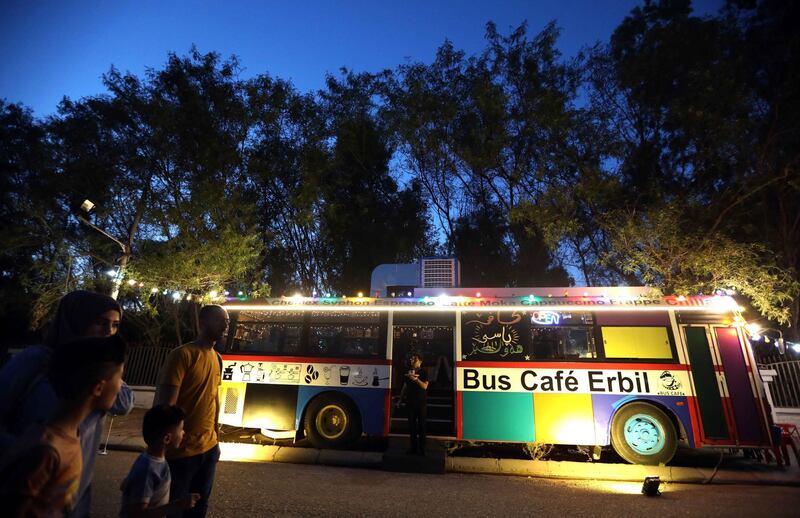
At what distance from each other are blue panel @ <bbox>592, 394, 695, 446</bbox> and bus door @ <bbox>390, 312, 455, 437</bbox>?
8.68ft

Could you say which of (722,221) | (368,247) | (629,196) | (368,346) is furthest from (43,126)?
(722,221)

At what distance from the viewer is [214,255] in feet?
36.5

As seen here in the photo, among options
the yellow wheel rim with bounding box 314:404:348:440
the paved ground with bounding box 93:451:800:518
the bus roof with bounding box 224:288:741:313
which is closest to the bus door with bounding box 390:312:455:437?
the bus roof with bounding box 224:288:741:313

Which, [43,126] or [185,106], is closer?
[185,106]

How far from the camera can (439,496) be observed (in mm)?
5285

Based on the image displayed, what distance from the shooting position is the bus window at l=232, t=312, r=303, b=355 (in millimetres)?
8367

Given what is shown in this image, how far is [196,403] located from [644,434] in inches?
294

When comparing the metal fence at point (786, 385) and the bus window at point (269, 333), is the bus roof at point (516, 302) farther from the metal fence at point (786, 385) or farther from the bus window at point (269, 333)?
the metal fence at point (786, 385)

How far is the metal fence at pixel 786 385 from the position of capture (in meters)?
9.34

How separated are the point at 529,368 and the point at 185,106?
44.5 ft

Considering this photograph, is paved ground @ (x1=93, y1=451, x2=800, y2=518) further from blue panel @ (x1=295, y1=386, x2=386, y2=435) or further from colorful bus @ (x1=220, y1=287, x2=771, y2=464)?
blue panel @ (x1=295, y1=386, x2=386, y2=435)

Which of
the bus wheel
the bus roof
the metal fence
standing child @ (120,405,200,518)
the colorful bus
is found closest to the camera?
standing child @ (120,405,200,518)

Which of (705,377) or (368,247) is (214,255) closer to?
(368,247)

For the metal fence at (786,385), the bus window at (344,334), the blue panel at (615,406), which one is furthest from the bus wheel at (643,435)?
the bus window at (344,334)
